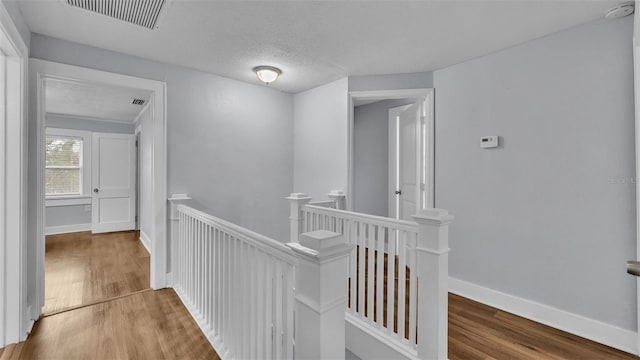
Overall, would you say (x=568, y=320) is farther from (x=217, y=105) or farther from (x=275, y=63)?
(x=217, y=105)

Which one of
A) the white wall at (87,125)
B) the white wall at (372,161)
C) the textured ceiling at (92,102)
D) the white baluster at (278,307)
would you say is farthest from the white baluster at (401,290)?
the white wall at (87,125)

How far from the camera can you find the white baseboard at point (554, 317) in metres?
2.01

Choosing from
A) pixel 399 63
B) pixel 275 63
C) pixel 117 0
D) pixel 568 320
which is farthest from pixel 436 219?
pixel 117 0

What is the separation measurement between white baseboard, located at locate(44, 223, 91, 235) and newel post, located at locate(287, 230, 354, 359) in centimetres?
631

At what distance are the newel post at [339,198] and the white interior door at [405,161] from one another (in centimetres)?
A: 80

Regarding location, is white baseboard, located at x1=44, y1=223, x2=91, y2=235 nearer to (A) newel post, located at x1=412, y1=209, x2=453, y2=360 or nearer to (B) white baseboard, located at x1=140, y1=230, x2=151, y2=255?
(B) white baseboard, located at x1=140, y1=230, x2=151, y2=255

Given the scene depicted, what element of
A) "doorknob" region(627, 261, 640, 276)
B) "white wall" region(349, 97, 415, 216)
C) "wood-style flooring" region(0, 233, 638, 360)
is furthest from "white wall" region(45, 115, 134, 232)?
"doorknob" region(627, 261, 640, 276)

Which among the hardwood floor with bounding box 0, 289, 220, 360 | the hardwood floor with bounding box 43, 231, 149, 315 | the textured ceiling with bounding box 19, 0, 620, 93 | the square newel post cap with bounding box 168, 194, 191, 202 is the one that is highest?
the textured ceiling with bounding box 19, 0, 620, 93

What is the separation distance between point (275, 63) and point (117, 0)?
132cm

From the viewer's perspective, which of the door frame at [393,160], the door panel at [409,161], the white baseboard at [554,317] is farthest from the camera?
the door frame at [393,160]

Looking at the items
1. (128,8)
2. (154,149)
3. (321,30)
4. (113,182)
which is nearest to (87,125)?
(113,182)

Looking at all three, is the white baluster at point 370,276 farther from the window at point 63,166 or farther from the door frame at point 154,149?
the window at point 63,166

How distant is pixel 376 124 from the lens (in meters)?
4.37

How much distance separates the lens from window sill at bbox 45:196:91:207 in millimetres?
5301
